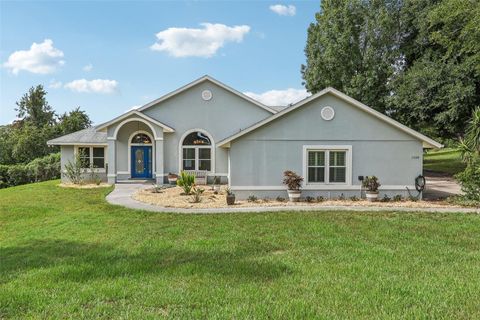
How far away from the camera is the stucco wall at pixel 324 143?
14.4m

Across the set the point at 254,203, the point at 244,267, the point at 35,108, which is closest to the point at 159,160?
the point at 254,203

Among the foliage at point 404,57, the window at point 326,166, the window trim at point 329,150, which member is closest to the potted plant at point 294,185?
the window trim at point 329,150

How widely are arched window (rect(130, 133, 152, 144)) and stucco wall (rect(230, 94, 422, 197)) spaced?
971cm

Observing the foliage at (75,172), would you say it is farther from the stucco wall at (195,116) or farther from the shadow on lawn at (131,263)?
the shadow on lawn at (131,263)

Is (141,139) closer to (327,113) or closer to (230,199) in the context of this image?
(230,199)

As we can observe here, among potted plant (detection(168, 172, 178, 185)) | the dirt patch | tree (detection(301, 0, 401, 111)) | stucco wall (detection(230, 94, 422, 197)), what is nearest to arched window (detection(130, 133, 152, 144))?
potted plant (detection(168, 172, 178, 185))

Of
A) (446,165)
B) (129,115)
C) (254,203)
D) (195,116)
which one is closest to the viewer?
(254,203)

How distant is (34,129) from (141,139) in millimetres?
24875

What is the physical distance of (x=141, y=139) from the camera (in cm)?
2236

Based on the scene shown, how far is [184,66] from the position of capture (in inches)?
808

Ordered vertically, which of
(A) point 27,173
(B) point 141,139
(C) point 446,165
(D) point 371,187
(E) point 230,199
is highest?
(B) point 141,139

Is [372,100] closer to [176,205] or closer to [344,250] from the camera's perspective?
[176,205]

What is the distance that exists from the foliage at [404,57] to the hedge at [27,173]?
23679mm

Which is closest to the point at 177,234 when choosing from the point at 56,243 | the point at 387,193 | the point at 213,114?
the point at 56,243
